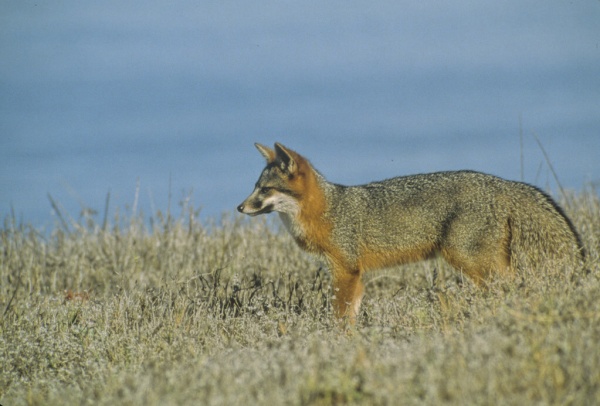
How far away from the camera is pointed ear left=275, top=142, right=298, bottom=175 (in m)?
7.81

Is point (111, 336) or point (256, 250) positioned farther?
point (256, 250)

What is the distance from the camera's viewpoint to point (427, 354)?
4188 mm

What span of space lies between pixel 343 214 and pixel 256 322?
1725 mm

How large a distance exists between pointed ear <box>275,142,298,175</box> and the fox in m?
0.01

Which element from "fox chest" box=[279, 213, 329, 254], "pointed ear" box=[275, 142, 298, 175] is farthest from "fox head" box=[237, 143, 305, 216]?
"fox chest" box=[279, 213, 329, 254]

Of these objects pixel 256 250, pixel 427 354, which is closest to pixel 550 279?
pixel 427 354

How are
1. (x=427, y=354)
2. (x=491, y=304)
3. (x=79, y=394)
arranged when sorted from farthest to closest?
(x=491, y=304) → (x=79, y=394) → (x=427, y=354)

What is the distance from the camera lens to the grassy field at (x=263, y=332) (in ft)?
12.5

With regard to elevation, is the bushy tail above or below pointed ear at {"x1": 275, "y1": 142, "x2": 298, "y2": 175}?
below

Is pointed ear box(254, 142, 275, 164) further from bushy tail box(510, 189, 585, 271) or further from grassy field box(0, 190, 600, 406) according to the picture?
bushy tail box(510, 189, 585, 271)

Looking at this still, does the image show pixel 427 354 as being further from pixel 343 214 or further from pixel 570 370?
pixel 343 214

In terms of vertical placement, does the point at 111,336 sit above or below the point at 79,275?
below

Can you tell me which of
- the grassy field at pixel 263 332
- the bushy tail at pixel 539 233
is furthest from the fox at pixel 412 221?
the grassy field at pixel 263 332

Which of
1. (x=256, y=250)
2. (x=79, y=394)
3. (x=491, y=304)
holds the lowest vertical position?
(x=79, y=394)
